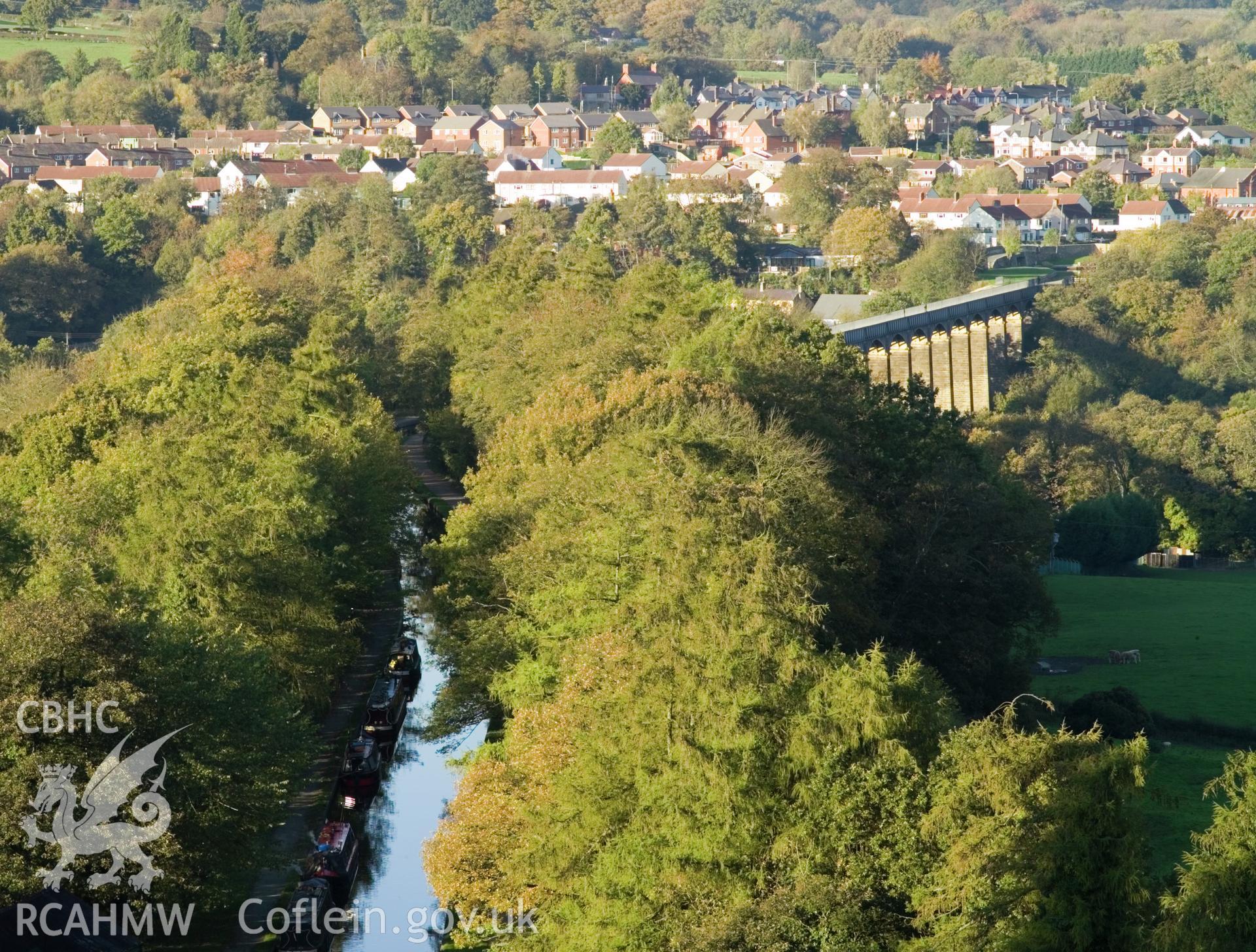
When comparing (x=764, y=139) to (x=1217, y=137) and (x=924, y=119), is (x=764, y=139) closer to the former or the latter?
(x=924, y=119)

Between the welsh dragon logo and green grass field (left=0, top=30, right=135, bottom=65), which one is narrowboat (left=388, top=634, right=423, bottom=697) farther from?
green grass field (left=0, top=30, right=135, bottom=65)

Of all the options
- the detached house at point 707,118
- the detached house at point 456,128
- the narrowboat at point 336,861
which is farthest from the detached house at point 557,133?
the narrowboat at point 336,861

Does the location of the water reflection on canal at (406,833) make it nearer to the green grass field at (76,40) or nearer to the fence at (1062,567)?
the fence at (1062,567)

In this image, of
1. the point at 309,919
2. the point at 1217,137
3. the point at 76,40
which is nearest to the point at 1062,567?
the point at 309,919

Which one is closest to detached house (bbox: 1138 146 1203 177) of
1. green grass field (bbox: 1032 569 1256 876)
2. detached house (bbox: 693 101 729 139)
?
detached house (bbox: 693 101 729 139)

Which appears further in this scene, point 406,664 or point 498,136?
point 498,136

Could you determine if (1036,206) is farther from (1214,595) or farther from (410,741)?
(410,741)
